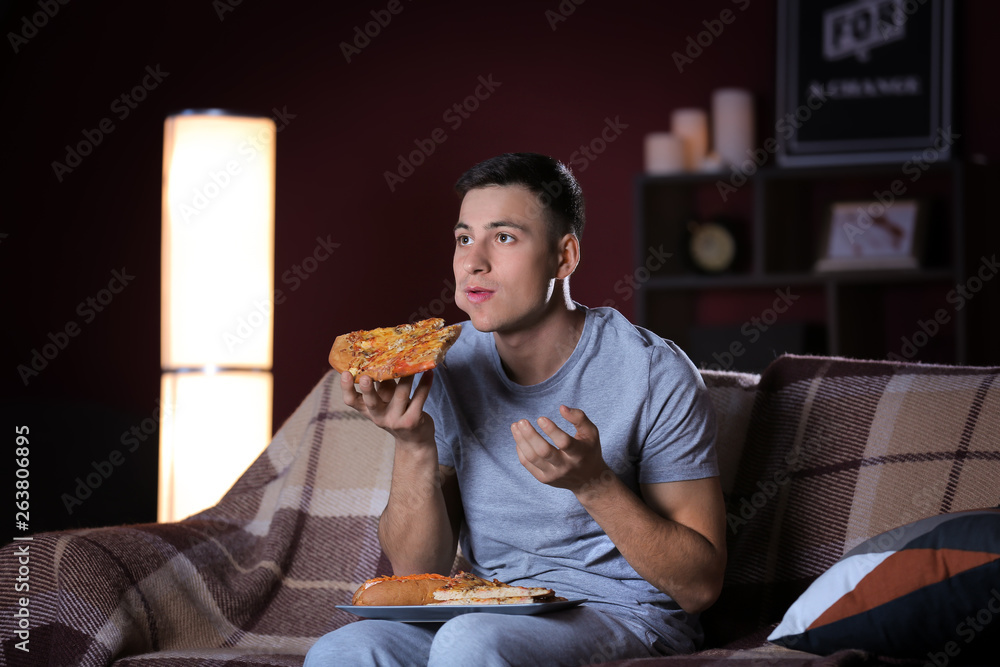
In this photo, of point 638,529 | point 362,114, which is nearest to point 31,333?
point 362,114

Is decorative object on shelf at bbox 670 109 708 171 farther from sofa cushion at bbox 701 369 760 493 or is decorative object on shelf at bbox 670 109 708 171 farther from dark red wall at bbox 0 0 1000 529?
sofa cushion at bbox 701 369 760 493

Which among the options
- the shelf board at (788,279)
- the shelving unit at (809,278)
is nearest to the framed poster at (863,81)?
the shelving unit at (809,278)

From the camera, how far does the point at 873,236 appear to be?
3787 millimetres

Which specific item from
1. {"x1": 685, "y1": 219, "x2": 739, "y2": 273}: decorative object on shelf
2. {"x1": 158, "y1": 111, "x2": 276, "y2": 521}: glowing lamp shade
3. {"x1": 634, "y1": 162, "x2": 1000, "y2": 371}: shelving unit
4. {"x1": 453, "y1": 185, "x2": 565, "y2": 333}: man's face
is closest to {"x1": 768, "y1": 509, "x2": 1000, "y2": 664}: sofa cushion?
{"x1": 453, "y1": 185, "x2": 565, "y2": 333}: man's face

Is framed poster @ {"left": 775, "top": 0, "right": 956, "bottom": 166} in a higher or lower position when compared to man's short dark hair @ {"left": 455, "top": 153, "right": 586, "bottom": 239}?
higher

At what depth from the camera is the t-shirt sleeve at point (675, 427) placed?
1.63 metres

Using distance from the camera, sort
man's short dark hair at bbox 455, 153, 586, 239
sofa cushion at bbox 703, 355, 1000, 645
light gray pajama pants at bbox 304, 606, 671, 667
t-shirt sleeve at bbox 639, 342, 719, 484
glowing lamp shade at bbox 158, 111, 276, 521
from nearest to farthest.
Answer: light gray pajama pants at bbox 304, 606, 671, 667 < t-shirt sleeve at bbox 639, 342, 719, 484 < man's short dark hair at bbox 455, 153, 586, 239 < sofa cushion at bbox 703, 355, 1000, 645 < glowing lamp shade at bbox 158, 111, 276, 521

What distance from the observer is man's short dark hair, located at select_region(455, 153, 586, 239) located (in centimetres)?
173

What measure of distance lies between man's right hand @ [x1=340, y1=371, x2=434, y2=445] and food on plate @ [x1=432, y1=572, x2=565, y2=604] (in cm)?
25

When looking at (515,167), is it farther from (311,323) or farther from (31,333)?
(31,333)

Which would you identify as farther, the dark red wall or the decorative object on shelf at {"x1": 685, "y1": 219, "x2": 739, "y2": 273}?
the dark red wall

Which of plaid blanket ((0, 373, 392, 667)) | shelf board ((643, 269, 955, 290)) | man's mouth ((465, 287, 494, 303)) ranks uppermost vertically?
shelf board ((643, 269, 955, 290))

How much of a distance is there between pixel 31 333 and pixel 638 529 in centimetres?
339

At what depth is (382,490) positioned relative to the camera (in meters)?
2.18
